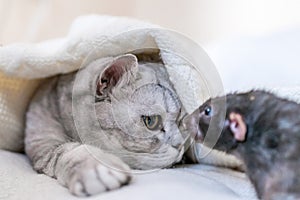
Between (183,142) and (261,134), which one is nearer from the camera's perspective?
(261,134)

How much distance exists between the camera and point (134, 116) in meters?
0.76

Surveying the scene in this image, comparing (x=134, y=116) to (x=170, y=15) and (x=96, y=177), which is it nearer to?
(x=96, y=177)

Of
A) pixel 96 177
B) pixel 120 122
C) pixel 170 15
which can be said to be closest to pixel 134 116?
pixel 120 122

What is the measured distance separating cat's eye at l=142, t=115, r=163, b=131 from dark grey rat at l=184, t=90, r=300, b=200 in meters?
0.06

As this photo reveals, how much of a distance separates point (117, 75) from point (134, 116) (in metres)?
0.07

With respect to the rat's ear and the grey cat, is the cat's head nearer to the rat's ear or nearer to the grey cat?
the grey cat

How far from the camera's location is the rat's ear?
0.67 metres

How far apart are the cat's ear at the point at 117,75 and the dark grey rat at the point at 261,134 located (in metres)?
0.13

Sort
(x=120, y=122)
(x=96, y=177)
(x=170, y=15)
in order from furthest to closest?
(x=170, y=15)
(x=120, y=122)
(x=96, y=177)

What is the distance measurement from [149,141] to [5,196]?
9.5 inches

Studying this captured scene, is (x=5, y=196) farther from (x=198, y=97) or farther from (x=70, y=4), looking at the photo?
(x=70, y=4)

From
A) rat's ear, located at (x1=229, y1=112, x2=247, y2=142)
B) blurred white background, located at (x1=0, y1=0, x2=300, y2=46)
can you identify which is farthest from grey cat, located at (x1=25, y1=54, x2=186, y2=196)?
blurred white background, located at (x1=0, y1=0, x2=300, y2=46)

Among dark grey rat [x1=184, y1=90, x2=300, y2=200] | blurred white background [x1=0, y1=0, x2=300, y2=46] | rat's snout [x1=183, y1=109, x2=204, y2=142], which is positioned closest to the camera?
dark grey rat [x1=184, y1=90, x2=300, y2=200]

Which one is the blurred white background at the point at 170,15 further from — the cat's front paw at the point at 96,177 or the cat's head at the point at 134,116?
the cat's front paw at the point at 96,177
